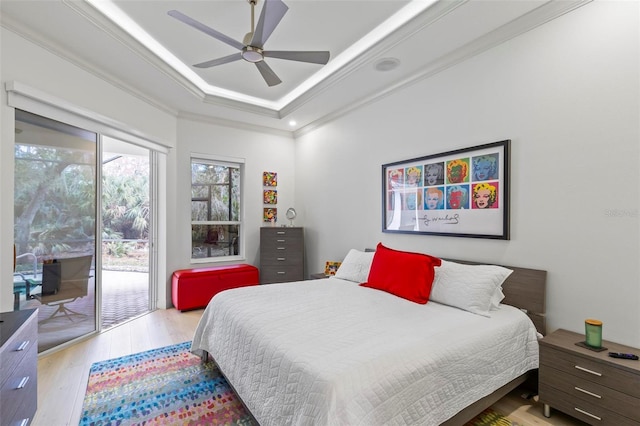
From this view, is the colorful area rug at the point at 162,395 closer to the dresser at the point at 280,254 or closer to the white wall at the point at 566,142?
the white wall at the point at 566,142

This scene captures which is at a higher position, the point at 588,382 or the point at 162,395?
the point at 588,382

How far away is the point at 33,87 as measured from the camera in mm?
2479

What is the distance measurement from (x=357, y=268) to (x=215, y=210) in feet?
8.88

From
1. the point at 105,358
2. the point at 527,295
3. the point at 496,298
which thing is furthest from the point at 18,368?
the point at 527,295

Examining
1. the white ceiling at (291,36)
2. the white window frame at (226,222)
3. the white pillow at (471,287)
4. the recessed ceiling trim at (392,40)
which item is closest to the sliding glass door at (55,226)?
the white ceiling at (291,36)

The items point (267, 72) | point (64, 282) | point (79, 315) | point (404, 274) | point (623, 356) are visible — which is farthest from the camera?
point (79, 315)

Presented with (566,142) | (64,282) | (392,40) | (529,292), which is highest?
(392,40)

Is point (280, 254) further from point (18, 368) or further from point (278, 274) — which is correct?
point (18, 368)

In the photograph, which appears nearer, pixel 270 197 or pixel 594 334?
pixel 594 334

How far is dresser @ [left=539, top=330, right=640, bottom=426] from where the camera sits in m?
1.60

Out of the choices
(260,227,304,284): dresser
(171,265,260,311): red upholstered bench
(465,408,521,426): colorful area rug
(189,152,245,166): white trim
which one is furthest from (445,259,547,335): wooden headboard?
(189,152,245,166): white trim

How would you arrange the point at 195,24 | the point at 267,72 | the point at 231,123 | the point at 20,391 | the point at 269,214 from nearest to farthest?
1. the point at 20,391
2. the point at 195,24
3. the point at 267,72
4. the point at 231,123
5. the point at 269,214

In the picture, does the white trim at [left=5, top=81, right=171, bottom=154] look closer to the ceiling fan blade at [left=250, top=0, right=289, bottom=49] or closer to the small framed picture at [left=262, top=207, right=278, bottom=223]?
the ceiling fan blade at [left=250, top=0, right=289, bottom=49]

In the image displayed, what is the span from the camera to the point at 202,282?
164 inches
